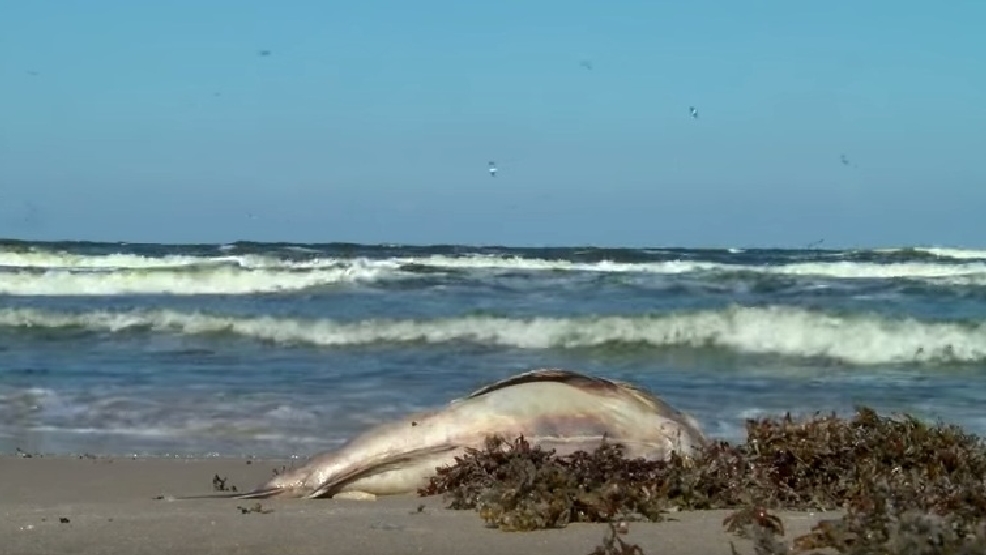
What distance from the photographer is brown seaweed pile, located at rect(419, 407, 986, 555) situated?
3850mm

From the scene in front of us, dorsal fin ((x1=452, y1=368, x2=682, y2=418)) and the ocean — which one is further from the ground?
dorsal fin ((x1=452, y1=368, x2=682, y2=418))

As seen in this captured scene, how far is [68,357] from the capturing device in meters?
12.1

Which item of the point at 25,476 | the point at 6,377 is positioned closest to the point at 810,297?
the point at 6,377

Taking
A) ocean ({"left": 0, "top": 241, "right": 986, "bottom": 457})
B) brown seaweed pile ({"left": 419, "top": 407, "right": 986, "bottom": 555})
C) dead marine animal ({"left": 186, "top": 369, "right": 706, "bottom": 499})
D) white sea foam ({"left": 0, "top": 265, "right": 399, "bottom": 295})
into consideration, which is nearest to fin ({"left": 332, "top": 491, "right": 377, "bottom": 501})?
dead marine animal ({"left": 186, "top": 369, "right": 706, "bottom": 499})

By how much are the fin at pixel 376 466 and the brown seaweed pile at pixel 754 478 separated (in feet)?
0.75

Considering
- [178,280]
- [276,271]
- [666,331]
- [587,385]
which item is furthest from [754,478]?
[276,271]

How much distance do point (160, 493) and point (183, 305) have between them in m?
13.3

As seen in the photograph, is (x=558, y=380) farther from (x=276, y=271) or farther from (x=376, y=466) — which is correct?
(x=276, y=271)

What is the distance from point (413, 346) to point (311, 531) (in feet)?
29.7

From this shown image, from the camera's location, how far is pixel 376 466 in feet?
16.6

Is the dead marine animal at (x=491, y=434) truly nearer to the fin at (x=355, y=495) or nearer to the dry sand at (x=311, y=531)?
the fin at (x=355, y=495)

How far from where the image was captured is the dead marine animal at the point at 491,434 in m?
4.99

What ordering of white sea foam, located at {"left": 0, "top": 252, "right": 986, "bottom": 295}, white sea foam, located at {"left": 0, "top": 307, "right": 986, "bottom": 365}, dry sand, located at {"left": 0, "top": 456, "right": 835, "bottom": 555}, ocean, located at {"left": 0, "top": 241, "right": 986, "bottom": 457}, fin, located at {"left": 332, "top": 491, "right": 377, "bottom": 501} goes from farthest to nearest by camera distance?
white sea foam, located at {"left": 0, "top": 252, "right": 986, "bottom": 295} < white sea foam, located at {"left": 0, "top": 307, "right": 986, "bottom": 365} < ocean, located at {"left": 0, "top": 241, "right": 986, "bottom": 457} < fin, located at {"left": 332, "top": 491, "right": 377, "bottom": 501} < dry sand, located at {"left": 0, "top": 456, "right": 835, "bottom": 555}

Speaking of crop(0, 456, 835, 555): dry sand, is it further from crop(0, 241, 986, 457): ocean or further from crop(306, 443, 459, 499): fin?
crop(0, 241, 986, 457): ocean
